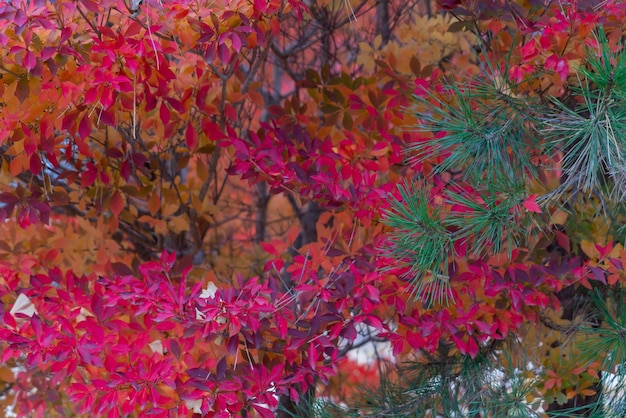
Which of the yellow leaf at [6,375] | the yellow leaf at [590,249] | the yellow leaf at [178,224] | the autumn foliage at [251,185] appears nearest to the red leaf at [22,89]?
the autumn foliage at [251,185]

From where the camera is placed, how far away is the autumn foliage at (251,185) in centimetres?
129

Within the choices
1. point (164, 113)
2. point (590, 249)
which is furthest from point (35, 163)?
point (590, 249)

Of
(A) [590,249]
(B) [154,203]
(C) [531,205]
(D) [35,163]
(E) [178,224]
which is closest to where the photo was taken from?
(C) [531,205]

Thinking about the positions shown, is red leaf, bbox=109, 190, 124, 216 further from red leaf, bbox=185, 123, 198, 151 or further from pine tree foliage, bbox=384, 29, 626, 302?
pine tree foliage, bbox=384, 29, 626, 302

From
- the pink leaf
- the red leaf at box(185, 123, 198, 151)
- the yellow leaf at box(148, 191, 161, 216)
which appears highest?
the red leaf at box(185, 123, 198, 151)

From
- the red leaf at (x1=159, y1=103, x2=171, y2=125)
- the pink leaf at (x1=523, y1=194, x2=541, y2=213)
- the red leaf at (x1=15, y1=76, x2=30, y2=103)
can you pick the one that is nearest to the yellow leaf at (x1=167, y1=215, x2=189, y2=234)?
the red leaf at (x1=159, y1=103, x2=171, y2=125)

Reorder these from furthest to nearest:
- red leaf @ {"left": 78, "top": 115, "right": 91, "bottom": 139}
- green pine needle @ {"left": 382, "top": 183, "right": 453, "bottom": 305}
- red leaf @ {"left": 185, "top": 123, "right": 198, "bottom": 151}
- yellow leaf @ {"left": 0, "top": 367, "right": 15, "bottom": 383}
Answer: yellow leaf @ {"left": 0, "top": 367, "right": 15, "bottom": 383} < red leaf @ {"left": 185, "top": 123, "right": 198, "bottom": 151} < red leaf @ {"left": 78, "top": 115, "right": 91, "bottom": 139} < green pine needle @ {"left": 382, "top": 183, "right": 453, "bottom": 305}

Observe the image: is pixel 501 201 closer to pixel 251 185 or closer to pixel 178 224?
pixel 251 185

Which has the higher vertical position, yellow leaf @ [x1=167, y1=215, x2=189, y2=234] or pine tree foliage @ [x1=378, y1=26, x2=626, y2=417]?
yellow leaf @ [x1=167, y1=215, x2=189, y2=234]

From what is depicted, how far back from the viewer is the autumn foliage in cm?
129

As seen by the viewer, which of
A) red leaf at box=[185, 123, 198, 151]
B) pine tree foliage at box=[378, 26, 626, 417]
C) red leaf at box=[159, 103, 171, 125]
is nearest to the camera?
pine tree foliage at box=[378, 26, 626, 417]

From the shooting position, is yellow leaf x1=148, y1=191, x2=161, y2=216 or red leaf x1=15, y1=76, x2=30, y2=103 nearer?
red leaf x1=15, y1=76, x2=30, y2=103

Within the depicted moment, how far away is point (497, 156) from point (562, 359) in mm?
661

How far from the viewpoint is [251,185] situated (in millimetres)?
1596
